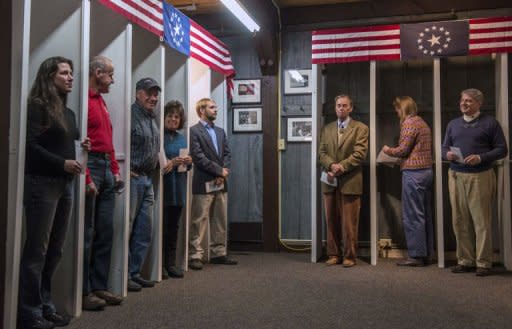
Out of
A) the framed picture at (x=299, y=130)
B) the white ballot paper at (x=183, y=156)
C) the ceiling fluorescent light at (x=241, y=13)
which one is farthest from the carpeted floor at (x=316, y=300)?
the ceiling fluorescent light at (x=241, y=13)

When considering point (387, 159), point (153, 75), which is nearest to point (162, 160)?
point (153, 75)

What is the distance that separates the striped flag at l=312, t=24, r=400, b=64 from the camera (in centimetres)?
549

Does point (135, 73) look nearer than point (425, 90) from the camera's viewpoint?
Yes

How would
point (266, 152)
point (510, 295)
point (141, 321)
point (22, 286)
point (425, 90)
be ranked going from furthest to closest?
point (266, 152), point (425, 90), point (510, 295), point (141, 321), point (22, 286)

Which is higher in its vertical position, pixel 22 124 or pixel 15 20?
pixel 15 20

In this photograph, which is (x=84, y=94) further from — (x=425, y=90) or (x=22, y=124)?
(x=425, y=90)

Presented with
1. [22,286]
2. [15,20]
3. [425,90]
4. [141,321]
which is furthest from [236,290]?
[425,90]

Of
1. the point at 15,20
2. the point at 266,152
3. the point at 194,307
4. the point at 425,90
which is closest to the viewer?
the point at 15,20

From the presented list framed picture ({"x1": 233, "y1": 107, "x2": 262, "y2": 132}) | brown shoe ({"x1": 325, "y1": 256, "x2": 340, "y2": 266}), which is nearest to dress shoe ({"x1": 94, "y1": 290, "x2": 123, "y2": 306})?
brown shoe ({"x1": 325, "y1": 256, "x2": 340, "y2": 266})

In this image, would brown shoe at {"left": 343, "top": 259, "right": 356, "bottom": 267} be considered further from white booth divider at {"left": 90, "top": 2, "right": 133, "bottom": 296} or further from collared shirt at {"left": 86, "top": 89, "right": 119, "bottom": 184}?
collared shirt at {"left": 86, "top": 89, "right": 119, "bottom": 184}

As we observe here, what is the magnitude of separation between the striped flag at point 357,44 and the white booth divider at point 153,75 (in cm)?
191

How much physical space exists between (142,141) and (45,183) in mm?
1208

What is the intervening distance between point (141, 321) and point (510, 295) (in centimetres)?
272

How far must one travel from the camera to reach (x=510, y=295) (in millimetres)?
4023
